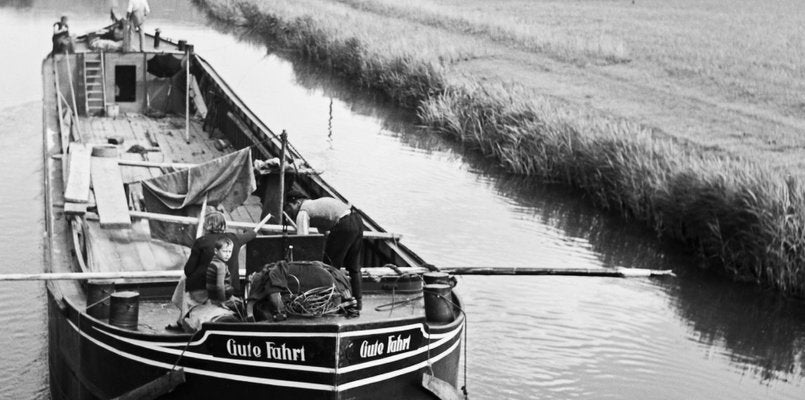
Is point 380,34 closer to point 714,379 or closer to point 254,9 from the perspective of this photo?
point 254,9

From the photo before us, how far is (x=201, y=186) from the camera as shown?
645 inches

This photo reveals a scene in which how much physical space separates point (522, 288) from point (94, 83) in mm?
12122

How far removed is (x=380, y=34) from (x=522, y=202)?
1795cm

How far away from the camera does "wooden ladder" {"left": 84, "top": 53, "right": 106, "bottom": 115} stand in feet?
83.0

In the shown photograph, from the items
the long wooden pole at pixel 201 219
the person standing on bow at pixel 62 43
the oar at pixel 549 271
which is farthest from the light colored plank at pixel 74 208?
the person standing on bow at pixel 62 43

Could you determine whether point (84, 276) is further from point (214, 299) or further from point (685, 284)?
point (685, 284)

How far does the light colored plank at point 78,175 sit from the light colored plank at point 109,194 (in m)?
0.13

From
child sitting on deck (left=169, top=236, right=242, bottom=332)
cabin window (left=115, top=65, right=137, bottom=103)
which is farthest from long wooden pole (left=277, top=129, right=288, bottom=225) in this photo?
cabin window (left=115, top=65, right=137, bottom=103)

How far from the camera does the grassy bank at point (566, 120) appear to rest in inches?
779

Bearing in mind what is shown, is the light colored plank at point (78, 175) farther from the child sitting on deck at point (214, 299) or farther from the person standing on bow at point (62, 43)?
the person standing on bow at point (62, 43)

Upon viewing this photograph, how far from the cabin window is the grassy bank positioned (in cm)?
846

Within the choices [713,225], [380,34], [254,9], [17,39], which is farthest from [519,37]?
[713,225]

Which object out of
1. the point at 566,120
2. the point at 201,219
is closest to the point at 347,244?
the point at 201,219

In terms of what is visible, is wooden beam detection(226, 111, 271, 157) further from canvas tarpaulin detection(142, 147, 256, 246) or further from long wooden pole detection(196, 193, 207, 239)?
long wooden pole detection(196, 193, 207, 239)
